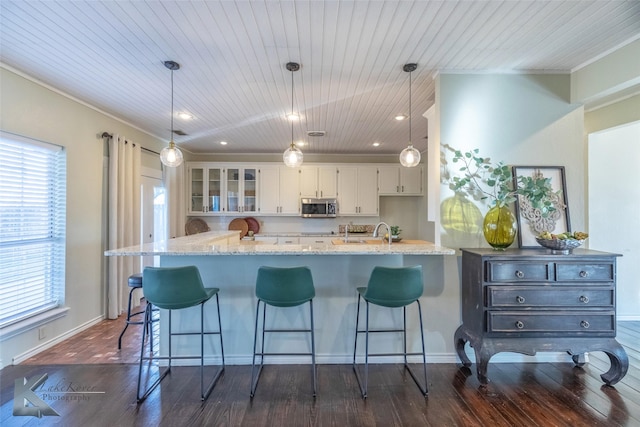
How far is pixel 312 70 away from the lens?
2691mm

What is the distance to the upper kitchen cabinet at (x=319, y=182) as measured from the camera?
19.5 feet

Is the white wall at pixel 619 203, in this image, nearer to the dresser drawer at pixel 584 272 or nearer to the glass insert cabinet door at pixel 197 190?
the dresser drawer at pixel 584 272

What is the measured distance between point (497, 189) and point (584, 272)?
905 mm

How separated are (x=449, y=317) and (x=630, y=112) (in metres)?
2.84

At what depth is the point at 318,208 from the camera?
588 cm

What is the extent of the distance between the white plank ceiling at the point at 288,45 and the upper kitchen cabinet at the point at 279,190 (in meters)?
2.33

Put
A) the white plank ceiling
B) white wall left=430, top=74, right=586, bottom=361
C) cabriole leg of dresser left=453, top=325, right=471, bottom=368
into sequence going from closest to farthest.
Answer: the white plank ceiling < cabriole leg of dresser left=453, top=325, right=471, bottom=368 < white wall left=430, top=74, right=586, bottom=361

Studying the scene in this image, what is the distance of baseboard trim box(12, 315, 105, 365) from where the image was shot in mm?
2732

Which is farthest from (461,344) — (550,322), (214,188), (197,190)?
(197,190)

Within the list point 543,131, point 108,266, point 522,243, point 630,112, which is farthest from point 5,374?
point 630,112

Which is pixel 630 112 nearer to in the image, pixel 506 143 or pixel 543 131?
pixel 543 131

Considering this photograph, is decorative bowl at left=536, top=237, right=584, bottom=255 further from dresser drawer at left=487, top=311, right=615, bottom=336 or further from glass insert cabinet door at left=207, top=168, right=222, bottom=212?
glass insert cabinet door at left=207, top=168, right=222, bottom=212

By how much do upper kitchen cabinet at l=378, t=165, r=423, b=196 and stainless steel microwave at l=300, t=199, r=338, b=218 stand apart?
1.01 meters

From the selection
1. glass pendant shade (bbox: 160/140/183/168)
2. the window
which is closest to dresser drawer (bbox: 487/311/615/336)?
glass pendant shade (bbox: 160/140/183/168)
